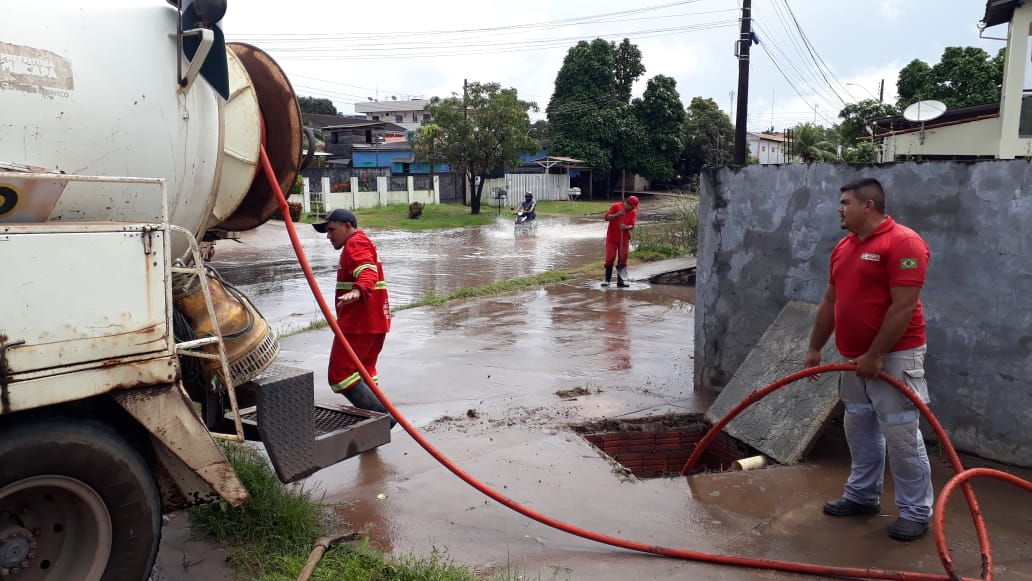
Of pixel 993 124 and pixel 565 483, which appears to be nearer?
pixel 565 483

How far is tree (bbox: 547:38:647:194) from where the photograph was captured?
4591 cm

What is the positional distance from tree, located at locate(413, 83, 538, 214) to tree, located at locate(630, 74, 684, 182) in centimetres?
1440

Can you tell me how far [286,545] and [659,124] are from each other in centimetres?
4498

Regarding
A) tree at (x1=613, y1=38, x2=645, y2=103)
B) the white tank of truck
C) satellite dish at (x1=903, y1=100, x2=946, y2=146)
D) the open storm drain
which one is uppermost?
tree at (x1=613, y1=38, x2=645, y2=103)

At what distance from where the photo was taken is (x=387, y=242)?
77.3ft

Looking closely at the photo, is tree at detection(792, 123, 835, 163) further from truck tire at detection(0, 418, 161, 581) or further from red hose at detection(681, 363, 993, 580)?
truck tire at detection(0, 418, 161, 581)

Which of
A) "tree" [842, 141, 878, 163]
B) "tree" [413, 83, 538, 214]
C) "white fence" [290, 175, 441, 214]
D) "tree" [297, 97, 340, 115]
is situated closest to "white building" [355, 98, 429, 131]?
"tree" [297, 97, 340, 115]

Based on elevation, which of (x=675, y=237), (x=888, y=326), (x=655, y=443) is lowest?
(x=655, y=443)

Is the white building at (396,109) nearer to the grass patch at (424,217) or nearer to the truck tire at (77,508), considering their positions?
the grass patch at (424,217)

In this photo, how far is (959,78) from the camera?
26.2 meters

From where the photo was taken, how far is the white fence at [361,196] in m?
34.2

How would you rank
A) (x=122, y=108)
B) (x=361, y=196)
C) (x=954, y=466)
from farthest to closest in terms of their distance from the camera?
(x=361, y=196) < (x=954, y=466) < (x=122, y=108)

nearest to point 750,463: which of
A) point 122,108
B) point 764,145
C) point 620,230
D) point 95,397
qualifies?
point 95,397

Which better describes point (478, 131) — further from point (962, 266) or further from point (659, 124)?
point (962, 266)
